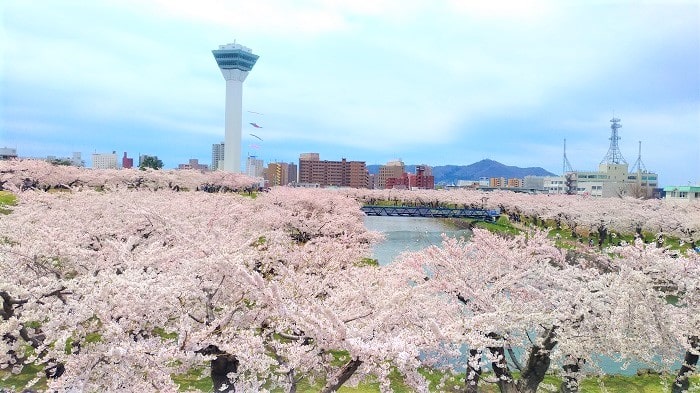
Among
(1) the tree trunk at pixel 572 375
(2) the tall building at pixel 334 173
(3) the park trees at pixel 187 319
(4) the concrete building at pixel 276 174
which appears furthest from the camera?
(4) the concrete building at pixel 276 174

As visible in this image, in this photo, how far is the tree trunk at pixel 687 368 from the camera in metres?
9.91

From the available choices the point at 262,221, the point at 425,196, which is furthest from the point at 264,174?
the point at 262,221

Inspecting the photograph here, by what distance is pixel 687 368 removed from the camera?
1078 centimetres

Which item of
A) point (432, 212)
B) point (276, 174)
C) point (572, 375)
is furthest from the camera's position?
point (276, 174)

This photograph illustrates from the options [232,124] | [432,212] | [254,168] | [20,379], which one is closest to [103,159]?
[254,168]

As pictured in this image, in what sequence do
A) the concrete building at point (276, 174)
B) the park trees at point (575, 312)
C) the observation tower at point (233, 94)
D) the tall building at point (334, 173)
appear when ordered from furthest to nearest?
the concrete building at point (276, 174) → the tall building at point (334, 173) → the observation tower at point (233, 94) → the park trees at point (575, 312)

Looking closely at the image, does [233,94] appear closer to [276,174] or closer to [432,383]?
[276,174]

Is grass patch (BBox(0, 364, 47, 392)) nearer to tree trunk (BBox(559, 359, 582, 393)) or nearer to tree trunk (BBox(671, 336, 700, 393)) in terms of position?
tree trunk (BBox(559, 359, 582, 393))

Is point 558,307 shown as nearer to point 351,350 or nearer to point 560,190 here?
point 351,350

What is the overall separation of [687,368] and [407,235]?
3729 centimetres

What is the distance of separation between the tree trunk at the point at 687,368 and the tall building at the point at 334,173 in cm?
12688

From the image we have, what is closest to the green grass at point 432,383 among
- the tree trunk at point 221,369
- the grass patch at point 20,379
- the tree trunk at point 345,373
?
the grass patch at point 20,379

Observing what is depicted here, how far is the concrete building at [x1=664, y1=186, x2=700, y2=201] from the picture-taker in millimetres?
71188

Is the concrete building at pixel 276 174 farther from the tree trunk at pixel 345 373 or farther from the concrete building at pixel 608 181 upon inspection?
the tree trunk at pixel 345 373
